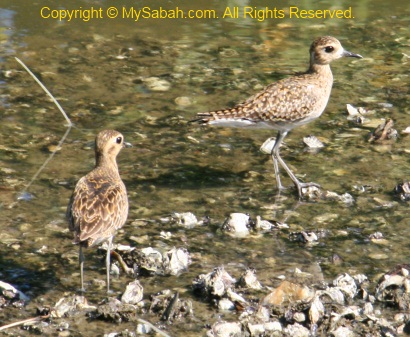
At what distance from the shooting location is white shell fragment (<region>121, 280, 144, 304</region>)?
7.59 metres

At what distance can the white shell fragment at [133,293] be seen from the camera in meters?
7.59

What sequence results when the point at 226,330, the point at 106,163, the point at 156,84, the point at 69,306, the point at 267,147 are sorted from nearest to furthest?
the point at 226,330, the point at 69,306, the point at 106,163, the point at 267,147, the point at 156,84

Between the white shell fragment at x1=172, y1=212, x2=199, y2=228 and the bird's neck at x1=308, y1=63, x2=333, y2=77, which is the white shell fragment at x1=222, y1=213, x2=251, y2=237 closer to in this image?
the white shell fragment at x1=172, y1=212, x2=199, y2=228

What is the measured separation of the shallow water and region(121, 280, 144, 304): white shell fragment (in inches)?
9.7

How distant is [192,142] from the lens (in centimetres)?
1124

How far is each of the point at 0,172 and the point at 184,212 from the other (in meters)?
2.12

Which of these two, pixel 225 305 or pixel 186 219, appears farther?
pixel 186 219

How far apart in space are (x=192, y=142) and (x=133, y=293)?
3.88 m

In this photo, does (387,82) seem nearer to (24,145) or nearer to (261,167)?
(261,167)

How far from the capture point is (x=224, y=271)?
311 inches

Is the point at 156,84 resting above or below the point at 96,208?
below

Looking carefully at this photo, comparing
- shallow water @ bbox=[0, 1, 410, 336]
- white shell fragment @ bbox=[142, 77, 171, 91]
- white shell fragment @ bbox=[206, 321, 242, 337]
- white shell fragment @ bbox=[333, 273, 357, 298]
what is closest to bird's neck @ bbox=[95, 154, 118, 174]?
shallow water @ bbox=[0, 1, 410, 336]

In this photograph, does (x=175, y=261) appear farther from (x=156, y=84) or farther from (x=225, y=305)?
(x=156, y=84)

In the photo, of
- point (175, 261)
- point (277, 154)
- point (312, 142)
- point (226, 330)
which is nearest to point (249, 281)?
point (175, 261)
